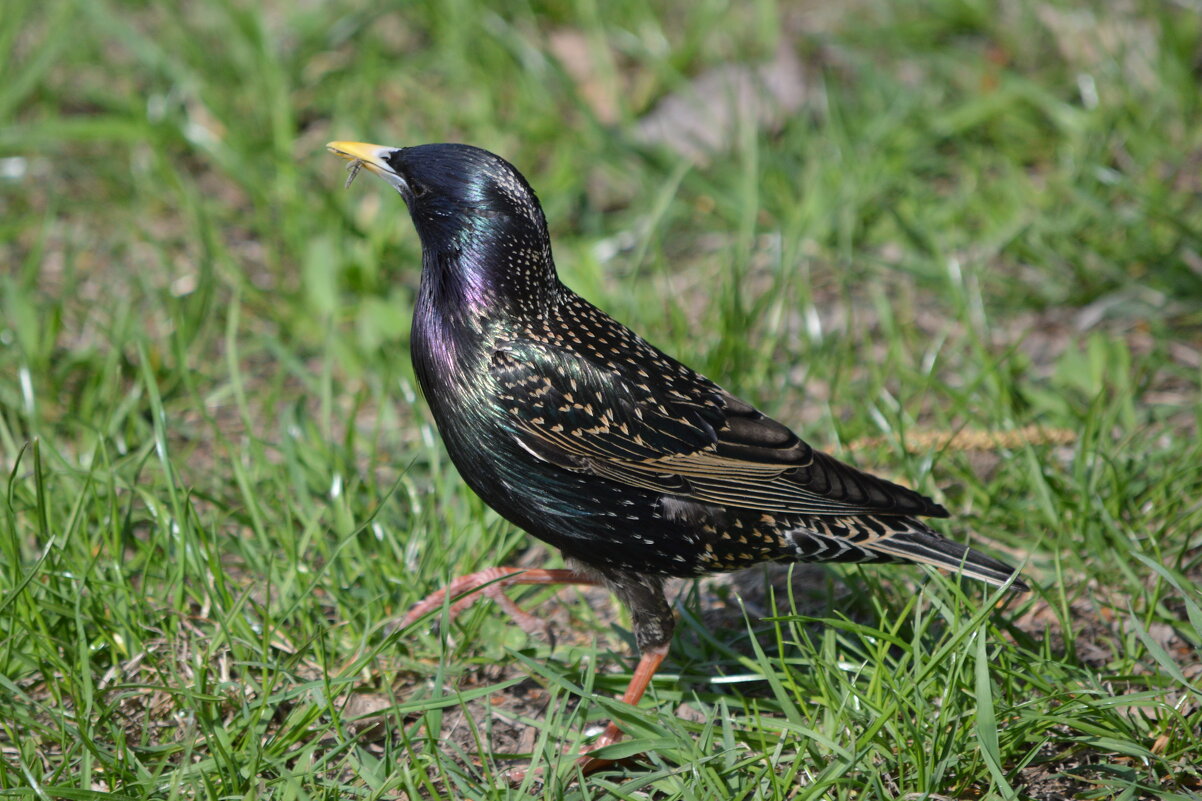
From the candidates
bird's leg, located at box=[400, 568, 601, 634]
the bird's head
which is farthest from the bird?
bird's leg, located at box=[400, 568, 601, 634]

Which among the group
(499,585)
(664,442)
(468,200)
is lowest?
(499,585)

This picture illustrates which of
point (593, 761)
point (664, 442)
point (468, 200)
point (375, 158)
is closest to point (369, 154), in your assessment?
point (375, 158)

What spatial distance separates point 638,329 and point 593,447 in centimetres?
178

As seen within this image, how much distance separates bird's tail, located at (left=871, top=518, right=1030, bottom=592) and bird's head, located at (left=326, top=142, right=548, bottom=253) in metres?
1.20

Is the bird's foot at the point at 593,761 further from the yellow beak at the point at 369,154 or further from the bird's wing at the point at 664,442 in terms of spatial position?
the yellow beak at the point at 369,154

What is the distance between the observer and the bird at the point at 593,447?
3170 millimetres

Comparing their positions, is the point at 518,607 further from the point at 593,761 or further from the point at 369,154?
the point at 369,154

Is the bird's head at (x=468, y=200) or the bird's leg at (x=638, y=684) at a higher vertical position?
the bird's head at (x=468, y=200)

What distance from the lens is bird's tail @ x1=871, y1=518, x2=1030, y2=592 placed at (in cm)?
314

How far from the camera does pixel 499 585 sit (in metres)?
A: 3.60

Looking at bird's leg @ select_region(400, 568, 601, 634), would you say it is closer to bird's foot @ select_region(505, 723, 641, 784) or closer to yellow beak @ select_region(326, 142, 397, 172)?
bird's foot @ select_region(505, 723, 641, 784)

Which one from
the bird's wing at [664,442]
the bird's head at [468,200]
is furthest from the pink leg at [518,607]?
the bird's head at [468,200]

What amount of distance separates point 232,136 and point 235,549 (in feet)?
8.57

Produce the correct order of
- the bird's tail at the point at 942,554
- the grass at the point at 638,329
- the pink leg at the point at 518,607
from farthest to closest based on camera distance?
1. the pink leg at the point at 518,607
2. the bird's tail at the point at 942,554
3. the grass at the point at 638,329
